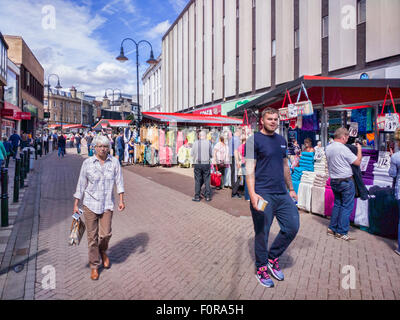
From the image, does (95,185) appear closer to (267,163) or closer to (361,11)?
(267,163)

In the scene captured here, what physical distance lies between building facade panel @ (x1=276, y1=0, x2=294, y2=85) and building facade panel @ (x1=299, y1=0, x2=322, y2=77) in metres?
0.85

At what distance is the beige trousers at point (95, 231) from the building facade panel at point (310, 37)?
15086 millimetres

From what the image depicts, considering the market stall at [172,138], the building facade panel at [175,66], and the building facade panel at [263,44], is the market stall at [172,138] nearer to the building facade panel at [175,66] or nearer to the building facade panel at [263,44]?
the building facade panel at [263,44]

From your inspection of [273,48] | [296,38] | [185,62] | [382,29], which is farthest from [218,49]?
[382,29]

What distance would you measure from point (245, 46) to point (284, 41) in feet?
16.3

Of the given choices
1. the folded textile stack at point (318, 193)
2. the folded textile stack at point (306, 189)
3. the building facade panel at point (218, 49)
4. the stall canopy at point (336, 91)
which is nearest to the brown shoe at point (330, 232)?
the folded textile stack at point (318, 193)

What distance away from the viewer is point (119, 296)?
10.9 ft

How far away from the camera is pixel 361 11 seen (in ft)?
45.3

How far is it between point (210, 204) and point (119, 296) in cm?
482

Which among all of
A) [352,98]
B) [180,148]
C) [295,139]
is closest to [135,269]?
[352,98]

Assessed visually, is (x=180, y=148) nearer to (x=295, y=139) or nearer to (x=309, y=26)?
(x=295, y=139)

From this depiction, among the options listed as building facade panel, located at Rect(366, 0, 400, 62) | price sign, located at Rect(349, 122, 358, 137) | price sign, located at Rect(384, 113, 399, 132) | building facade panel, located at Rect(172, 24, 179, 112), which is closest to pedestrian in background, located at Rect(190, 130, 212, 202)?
price sign, located at Rect(349, 122, 358, 137)

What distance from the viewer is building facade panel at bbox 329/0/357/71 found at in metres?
14.1

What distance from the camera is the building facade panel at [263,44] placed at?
2052 cm
